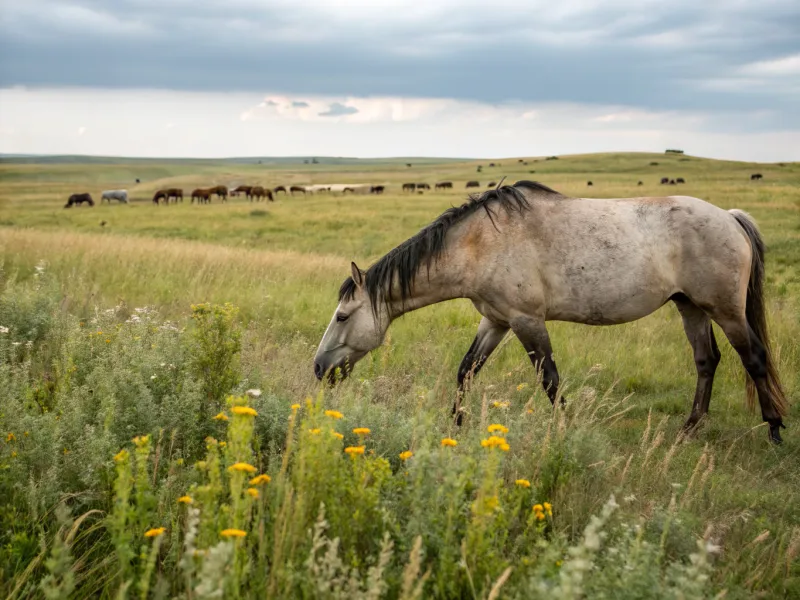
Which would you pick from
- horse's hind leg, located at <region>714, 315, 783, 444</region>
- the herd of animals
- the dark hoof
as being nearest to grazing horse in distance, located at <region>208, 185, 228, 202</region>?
the herd of animals

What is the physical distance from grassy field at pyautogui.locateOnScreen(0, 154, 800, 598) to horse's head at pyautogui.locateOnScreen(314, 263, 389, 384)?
0.86ft

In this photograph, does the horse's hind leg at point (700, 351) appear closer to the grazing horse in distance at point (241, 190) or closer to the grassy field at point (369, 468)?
the grassy field at point (369, 468)

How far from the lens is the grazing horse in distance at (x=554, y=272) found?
572 centimetres

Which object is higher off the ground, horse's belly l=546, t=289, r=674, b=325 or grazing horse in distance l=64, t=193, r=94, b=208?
grazing horse in distance l=64, t=193, r=94, b=208

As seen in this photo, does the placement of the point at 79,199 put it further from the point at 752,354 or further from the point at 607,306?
the point at 752,354

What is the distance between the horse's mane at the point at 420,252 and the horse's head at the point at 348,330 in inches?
1.5

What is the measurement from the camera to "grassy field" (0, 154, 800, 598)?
2541 millimetres

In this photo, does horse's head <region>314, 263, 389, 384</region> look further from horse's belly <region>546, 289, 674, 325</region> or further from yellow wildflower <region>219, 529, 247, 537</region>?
yellow wildflower <region>219, 529, 247, 537</region>

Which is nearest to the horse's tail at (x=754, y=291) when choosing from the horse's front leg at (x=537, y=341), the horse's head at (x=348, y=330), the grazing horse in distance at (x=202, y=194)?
the horse's front leg at (x=537, y=341)

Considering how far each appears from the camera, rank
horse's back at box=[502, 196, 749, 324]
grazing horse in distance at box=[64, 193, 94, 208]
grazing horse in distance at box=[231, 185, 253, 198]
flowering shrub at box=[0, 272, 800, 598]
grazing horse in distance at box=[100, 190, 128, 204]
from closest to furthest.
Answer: flowering shrub at box=[0, 272, 800, 598], horse's back at box=[502, 196, 749, 324], grazing horse in distance at box=[64, 193, 94, 208], grazing horse in distance at box=[231, 185, 253, 198], grazing horse in distance at box=[100, 190, 128, 204]

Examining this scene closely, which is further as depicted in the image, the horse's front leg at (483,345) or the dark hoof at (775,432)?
the horse's front leg at (483,345)

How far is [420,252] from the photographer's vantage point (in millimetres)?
5910

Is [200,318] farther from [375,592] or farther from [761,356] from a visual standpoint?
[761,356]

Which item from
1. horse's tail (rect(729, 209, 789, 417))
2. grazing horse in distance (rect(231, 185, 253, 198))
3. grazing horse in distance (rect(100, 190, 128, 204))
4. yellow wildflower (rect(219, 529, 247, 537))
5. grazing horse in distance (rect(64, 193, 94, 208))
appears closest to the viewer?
yellow wildflower (rect(219, 529, 247, 537))
